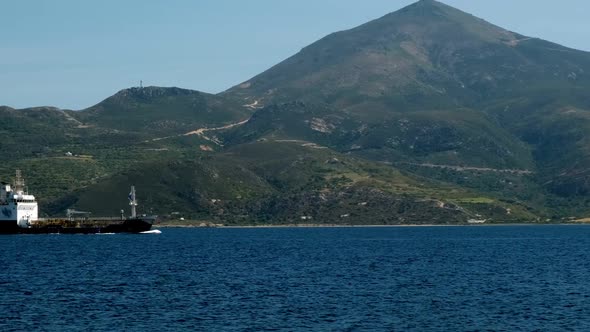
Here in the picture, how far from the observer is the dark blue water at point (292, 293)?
292 ft

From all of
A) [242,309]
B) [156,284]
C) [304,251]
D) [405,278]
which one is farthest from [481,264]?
[242,309]

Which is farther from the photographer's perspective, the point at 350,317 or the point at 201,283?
the point at 201,283

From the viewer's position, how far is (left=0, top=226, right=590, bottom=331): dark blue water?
89000 millimetres

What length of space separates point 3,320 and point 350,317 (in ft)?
104

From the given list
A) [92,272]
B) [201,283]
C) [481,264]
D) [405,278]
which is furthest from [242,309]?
[481,264]

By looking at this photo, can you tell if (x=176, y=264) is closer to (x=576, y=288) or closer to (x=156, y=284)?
(x=156, y=284)

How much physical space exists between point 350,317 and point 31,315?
98.2 ft

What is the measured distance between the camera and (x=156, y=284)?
121812mm

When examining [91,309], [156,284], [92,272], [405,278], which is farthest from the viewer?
[92,272]

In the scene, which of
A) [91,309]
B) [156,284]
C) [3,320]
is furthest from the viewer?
[156,284]

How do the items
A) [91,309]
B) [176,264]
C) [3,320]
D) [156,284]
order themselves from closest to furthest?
[3,320] < [91,309] < [156,284] < [176,264]

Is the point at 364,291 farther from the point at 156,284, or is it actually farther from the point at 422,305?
the point at 156,284

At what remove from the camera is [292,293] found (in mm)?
111312

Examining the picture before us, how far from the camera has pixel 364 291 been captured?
4473 inches
